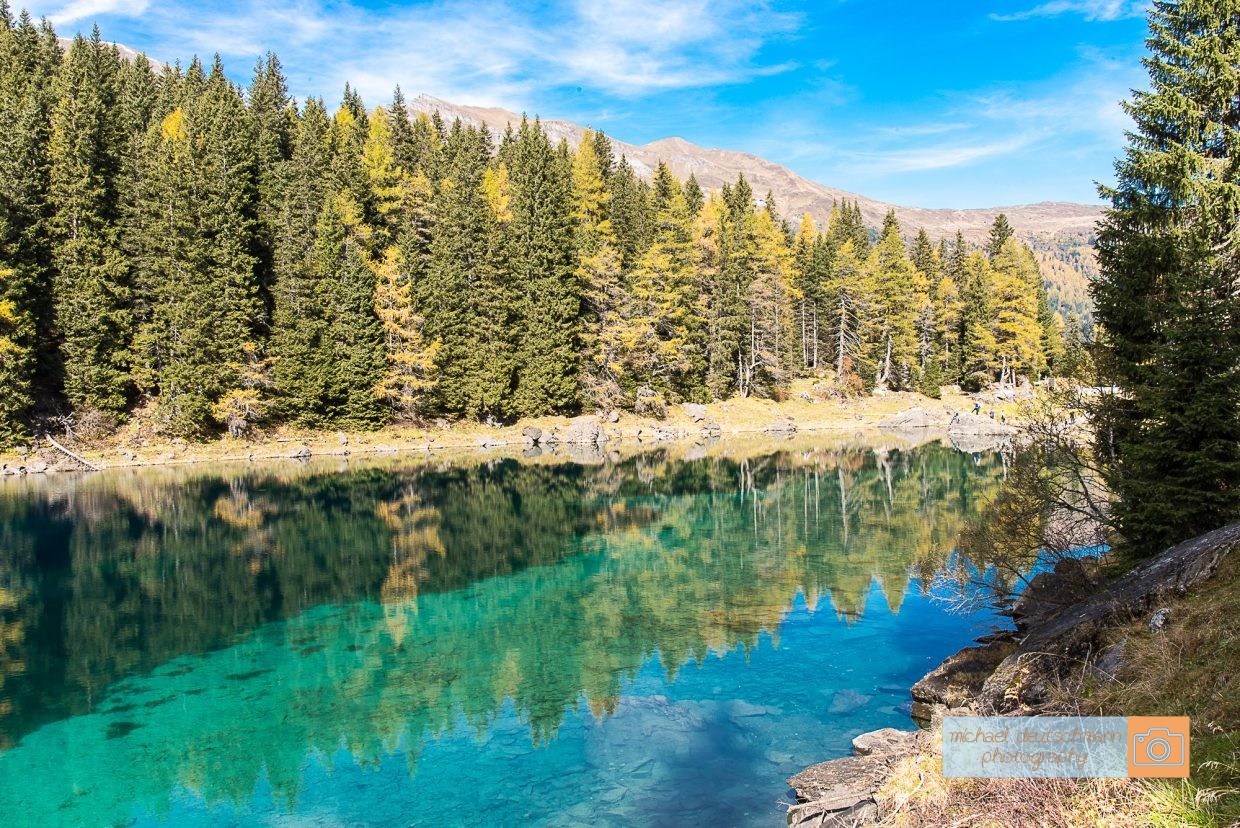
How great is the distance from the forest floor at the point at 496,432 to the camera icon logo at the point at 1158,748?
48470mm

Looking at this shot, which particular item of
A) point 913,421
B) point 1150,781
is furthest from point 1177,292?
point 913,421

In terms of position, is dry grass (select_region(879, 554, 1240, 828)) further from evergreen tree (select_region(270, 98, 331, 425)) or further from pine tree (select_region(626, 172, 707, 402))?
pine tree (select_region(626, 172, 707, 402))

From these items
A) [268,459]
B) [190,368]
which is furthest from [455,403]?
[190,368]

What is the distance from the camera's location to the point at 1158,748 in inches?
281

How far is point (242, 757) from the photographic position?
13945mm

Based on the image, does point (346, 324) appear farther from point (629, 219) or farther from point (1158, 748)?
point (1158, 748)

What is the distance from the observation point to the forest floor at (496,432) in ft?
168

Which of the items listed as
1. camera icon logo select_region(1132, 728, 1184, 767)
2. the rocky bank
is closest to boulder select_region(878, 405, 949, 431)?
the rocky bank

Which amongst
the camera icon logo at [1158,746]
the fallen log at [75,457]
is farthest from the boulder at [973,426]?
the fallen log at [75,457]

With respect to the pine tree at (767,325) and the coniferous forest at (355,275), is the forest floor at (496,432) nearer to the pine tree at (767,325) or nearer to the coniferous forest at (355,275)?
the coniferous forest at (355,275)

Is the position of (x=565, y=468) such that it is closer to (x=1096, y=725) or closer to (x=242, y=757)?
(x=242, y=757)

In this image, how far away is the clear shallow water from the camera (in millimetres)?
12781

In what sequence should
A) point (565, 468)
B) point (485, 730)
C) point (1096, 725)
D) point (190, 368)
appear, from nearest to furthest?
point (1096, 725), point (485, 730), point (565, 468), point (190, 368)

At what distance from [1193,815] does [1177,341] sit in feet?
34.2
